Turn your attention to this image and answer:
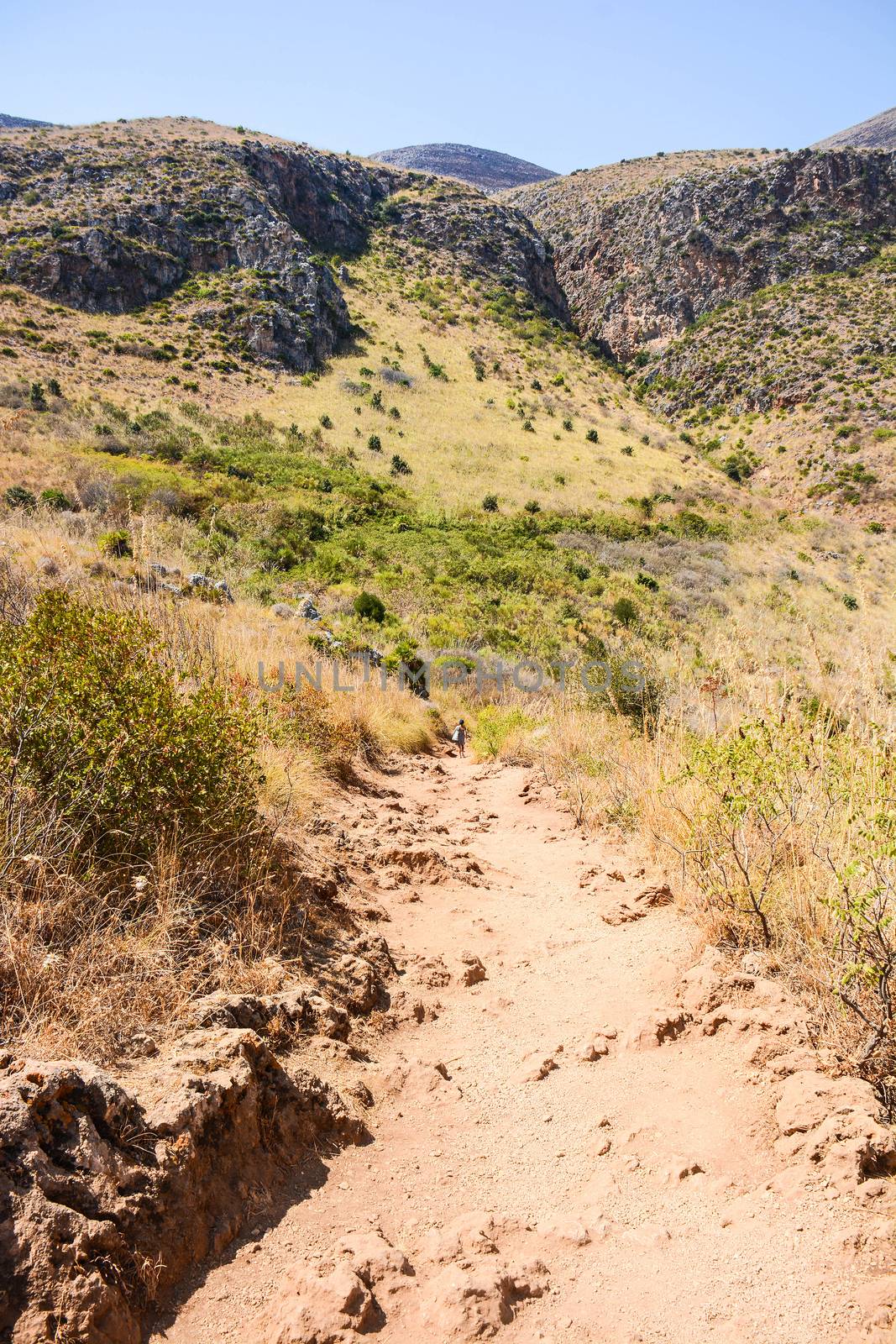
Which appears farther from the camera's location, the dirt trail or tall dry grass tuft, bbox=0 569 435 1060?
tall dry grass tuft, bbox=0 569 435 1060

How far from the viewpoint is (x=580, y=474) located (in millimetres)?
35812

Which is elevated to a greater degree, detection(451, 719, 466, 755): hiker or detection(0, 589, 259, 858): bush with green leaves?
detection(0, 589, 259, 858): bush with green leaves

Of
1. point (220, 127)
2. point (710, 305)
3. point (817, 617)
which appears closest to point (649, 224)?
point (710, 305)

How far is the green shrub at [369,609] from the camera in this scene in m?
14.4

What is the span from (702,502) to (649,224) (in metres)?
46.2

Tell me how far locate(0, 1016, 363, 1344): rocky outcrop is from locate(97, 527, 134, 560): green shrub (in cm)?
791

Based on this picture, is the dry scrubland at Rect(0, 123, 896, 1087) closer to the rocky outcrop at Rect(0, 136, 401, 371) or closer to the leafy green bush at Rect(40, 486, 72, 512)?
the leafy green bush at Rect(40, 486, 72, 512)

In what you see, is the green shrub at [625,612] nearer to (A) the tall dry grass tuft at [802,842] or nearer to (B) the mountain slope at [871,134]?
(A) the tall dry grass tuft at [802,842]

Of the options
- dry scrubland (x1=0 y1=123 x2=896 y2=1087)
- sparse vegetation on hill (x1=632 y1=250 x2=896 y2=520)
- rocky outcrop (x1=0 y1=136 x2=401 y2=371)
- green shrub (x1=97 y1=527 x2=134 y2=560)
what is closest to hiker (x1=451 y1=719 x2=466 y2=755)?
dry scrubland (x1=0 y1=123 x2=896 y2=1087)

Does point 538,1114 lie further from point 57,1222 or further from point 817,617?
point 817,617

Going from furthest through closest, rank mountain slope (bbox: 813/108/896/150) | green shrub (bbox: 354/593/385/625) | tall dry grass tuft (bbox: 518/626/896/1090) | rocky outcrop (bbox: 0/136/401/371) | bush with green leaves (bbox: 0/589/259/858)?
mountain slope (bbox: 813/108/896/150) → rocky outcrop (bbox: 0/136/401/371) → green shrub (bbox: 354/593/385/625) → bush with green leaves (bbox: 0/589/259/858) → tall dry grass tuft (bbox: 518/626/896/1090)

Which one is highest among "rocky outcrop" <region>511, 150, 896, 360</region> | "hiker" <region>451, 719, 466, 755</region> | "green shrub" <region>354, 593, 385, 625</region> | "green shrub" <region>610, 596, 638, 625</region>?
"rocky outcrop" <region>511, 150, 896, 360</region>

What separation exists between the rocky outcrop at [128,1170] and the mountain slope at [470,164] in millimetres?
146879

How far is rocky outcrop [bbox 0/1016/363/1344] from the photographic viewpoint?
138 centimetres
